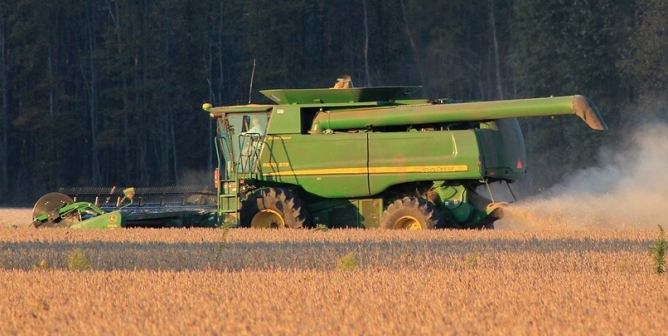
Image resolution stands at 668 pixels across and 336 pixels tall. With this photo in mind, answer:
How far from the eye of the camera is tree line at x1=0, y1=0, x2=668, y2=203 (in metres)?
47.9

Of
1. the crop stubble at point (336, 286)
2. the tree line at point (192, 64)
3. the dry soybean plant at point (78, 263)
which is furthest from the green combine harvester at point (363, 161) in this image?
the tree line at point (192, 64)

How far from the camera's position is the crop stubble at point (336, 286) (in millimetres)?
9195

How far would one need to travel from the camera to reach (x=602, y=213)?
21219 millimetres

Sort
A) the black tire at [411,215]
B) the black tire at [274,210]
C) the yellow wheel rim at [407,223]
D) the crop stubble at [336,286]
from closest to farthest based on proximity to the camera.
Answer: the crop stubble at [336,286] < the black tire at [411,215] < the yellow wheel rim at [407,223] < the black tire at [274,210]

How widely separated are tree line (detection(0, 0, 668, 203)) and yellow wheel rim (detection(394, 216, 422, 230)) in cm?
2405

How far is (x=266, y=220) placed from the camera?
21.5 meters

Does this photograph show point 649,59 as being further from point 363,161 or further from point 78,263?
point 78,263

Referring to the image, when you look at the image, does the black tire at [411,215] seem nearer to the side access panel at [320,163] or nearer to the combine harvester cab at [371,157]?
the combine harvester cab at [371,157]

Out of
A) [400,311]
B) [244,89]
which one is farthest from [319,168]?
[244,89]

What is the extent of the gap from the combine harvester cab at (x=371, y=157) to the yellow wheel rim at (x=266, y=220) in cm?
2

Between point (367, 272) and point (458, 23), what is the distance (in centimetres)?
4026

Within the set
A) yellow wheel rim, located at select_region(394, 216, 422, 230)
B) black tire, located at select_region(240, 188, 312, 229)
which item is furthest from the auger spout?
yellow wheel rim, located at select_region(394, 216, 422, 230)

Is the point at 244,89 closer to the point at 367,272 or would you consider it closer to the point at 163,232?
the point at 163,232

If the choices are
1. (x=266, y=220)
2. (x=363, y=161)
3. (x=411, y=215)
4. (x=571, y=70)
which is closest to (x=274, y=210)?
(x=266, y=220)
